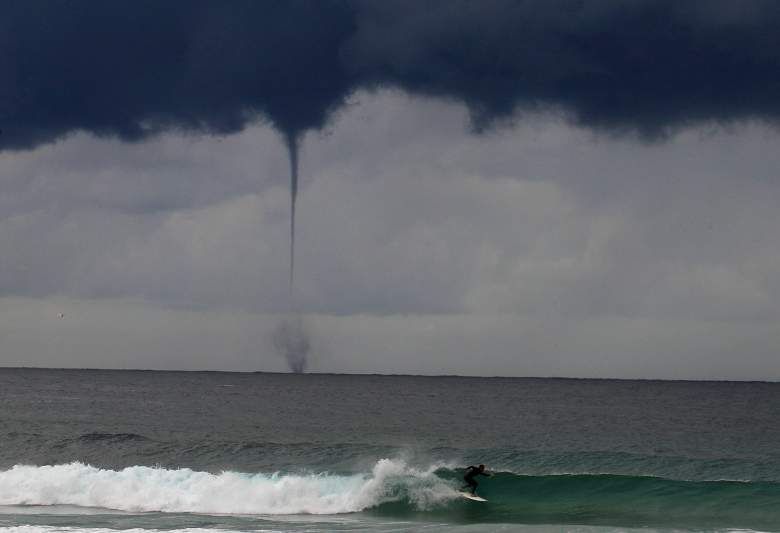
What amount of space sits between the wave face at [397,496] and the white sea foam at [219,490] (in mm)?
36

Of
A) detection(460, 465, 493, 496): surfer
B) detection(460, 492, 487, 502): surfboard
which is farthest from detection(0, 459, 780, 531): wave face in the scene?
detection(460, 465, 493, 496): surfer

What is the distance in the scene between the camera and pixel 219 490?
33594 mm

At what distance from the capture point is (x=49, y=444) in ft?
168

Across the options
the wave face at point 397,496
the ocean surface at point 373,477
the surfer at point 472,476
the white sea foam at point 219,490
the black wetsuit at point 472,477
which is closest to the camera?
the ocean surface at point 373,477

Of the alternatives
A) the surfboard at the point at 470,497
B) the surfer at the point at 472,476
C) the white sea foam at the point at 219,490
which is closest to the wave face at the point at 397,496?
the white sea foam at the point at 219,490

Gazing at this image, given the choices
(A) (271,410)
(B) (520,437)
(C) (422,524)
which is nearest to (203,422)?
(A) (271,410)

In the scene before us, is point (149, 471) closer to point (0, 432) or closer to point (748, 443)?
point (0, 432)

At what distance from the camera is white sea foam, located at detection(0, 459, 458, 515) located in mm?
32969

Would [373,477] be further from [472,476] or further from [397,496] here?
[472,476]

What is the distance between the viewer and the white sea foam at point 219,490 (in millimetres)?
32969

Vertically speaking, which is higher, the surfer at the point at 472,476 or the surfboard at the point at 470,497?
the surfer at the point at 472,476

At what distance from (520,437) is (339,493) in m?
34.1

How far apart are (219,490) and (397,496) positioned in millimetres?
6415

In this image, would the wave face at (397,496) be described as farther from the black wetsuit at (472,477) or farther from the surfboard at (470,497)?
the black wetsuit at (472,477)
